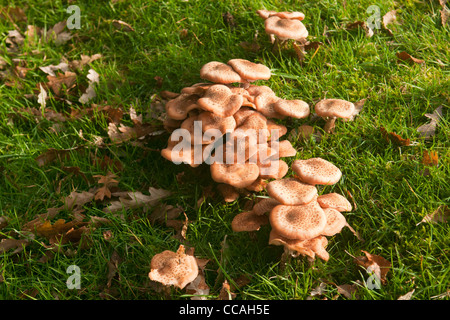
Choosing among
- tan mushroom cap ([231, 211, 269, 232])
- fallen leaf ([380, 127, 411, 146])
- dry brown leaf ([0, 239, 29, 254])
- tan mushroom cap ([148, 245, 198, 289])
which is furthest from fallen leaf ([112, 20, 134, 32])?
tan mushroom cap ([148, 245, 198, 289])

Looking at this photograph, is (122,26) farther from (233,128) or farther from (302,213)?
(302,213)

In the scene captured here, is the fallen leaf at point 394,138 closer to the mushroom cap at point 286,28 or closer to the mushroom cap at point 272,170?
the mushroom cap at point 272,170

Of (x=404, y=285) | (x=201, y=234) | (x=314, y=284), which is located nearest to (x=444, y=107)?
(x=404, y=285)

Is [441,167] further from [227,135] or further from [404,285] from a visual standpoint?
[227,135]

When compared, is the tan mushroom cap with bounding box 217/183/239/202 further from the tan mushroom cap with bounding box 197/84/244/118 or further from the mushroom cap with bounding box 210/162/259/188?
the tan mushroom cap with bounding box 197/84/244/118

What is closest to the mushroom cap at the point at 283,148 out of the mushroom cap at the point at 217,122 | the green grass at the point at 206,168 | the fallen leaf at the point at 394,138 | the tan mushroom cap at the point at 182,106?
the green grass at the point at 206,168

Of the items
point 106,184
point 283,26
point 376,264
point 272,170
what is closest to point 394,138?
point 272,170

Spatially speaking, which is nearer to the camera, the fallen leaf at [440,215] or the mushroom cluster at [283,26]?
the fallen leaf at [440,215]
